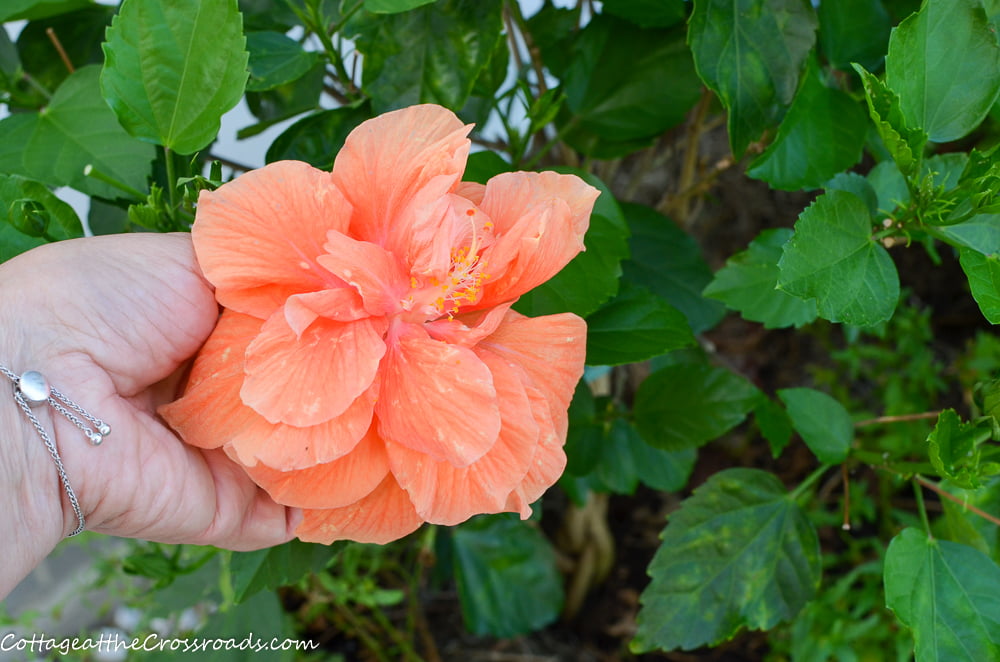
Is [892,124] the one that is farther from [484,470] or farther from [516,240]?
[484,470]

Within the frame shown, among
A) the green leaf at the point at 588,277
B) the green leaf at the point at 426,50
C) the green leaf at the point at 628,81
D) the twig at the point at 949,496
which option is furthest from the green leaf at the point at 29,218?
the twig at the point at 949,496

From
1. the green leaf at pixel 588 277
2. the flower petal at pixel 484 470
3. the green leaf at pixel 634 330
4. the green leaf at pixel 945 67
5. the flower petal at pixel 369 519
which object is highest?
the green leaf at pixel 945 67

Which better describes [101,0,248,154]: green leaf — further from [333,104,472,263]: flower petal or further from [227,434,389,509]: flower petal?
[227,434,389,509]: flower petal

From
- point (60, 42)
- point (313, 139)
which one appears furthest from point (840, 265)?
point (60, 42)

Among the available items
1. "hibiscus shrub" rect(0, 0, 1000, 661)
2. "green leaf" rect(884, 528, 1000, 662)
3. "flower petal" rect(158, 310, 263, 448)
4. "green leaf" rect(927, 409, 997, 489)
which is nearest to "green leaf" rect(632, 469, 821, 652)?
"hibiscus shrub" rect(0, 0, 1000, 661)

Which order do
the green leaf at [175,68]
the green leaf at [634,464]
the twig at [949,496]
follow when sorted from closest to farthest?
the green leaf at [175,68]
the twig at [949,496]
the green leaf at [634,464]

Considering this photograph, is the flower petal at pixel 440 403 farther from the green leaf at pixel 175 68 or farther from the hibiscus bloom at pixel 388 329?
the green leaf at pixel 175 68

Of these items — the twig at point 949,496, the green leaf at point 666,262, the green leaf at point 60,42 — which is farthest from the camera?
the green leaf at point 666,262
